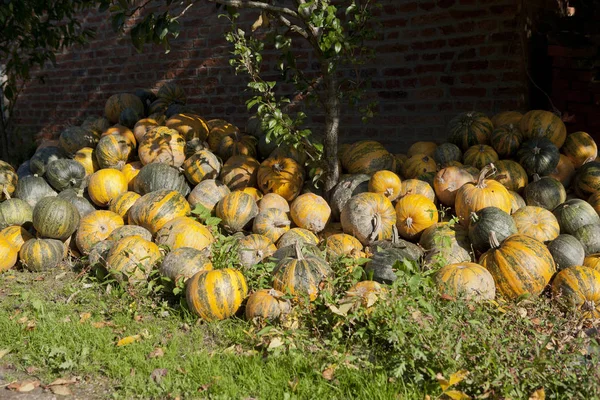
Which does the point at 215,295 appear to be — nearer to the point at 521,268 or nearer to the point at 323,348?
the point at 323,348

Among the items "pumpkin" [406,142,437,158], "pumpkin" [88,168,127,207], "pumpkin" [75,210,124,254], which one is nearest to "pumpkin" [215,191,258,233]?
"pumpkin" [75,210,124,254]

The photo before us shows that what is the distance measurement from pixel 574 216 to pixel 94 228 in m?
3.96

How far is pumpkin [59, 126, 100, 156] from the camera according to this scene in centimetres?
653

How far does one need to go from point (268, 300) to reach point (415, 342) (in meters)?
1.08

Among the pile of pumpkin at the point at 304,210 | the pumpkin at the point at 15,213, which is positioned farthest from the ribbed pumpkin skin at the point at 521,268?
the pumpkin at the point at 15,213

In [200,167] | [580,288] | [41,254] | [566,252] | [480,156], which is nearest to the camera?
[580,288]

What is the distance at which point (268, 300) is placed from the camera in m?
3.81

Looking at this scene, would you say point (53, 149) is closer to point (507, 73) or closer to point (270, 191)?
point (270, 191)

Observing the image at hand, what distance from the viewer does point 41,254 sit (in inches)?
201

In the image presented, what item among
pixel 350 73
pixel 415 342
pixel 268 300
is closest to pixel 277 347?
pixel 268 300

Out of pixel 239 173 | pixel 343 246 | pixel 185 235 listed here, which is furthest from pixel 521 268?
pixel 239 173

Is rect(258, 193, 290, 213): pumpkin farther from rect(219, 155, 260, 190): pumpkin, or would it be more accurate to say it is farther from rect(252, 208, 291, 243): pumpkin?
rect(219, 155, 260, 190): pumpkin

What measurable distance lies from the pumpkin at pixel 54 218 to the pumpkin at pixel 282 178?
5.58 ft

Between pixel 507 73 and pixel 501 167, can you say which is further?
pixel 507 73
